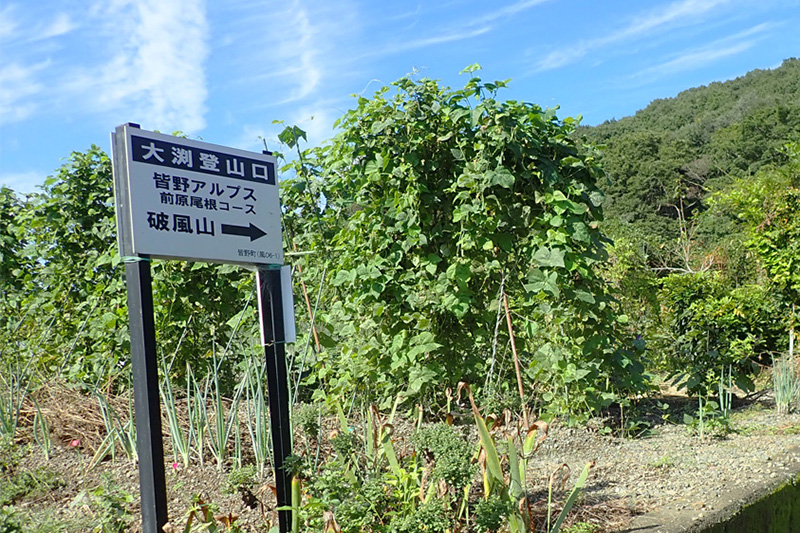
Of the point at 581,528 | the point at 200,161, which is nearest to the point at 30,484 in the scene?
the point at 200,161

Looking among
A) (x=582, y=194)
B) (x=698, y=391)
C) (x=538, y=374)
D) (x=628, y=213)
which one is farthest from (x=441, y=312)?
(x=628, y=213)

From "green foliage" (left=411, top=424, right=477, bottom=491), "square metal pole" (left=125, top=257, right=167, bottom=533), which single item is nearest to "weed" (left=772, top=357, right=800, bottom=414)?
"green foliage" (left=411, top=424, right=477, bottom=491)

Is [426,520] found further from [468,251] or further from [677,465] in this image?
[468,251]

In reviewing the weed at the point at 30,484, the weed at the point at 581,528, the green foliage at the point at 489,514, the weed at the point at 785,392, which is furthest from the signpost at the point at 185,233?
the weed at the point at 785,392

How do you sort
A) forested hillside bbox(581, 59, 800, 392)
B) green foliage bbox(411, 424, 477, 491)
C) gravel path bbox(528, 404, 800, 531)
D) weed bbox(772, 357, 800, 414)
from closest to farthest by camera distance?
1. green foliage bbox(411, 424, 477, 491)
2. gravel path bbox(528, 404, 800, 531)
3. weed bbox(772, 357, 800, 414)
4. forested hillside bbox(581, 59, 800, 392)

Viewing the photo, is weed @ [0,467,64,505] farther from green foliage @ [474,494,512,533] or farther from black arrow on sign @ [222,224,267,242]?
green foliage @ [474,494,512,533]

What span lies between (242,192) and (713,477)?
221 centimetres

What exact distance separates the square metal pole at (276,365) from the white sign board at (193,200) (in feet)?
0.31

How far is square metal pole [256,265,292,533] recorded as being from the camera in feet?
7.76

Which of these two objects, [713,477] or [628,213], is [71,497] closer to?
[713,477]

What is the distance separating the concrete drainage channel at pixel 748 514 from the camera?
2355 millimetres

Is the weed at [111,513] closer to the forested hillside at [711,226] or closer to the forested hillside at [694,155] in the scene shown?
the forested hillside at [711,226]

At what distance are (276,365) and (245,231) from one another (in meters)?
0.48

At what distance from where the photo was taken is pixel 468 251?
3793 mm
